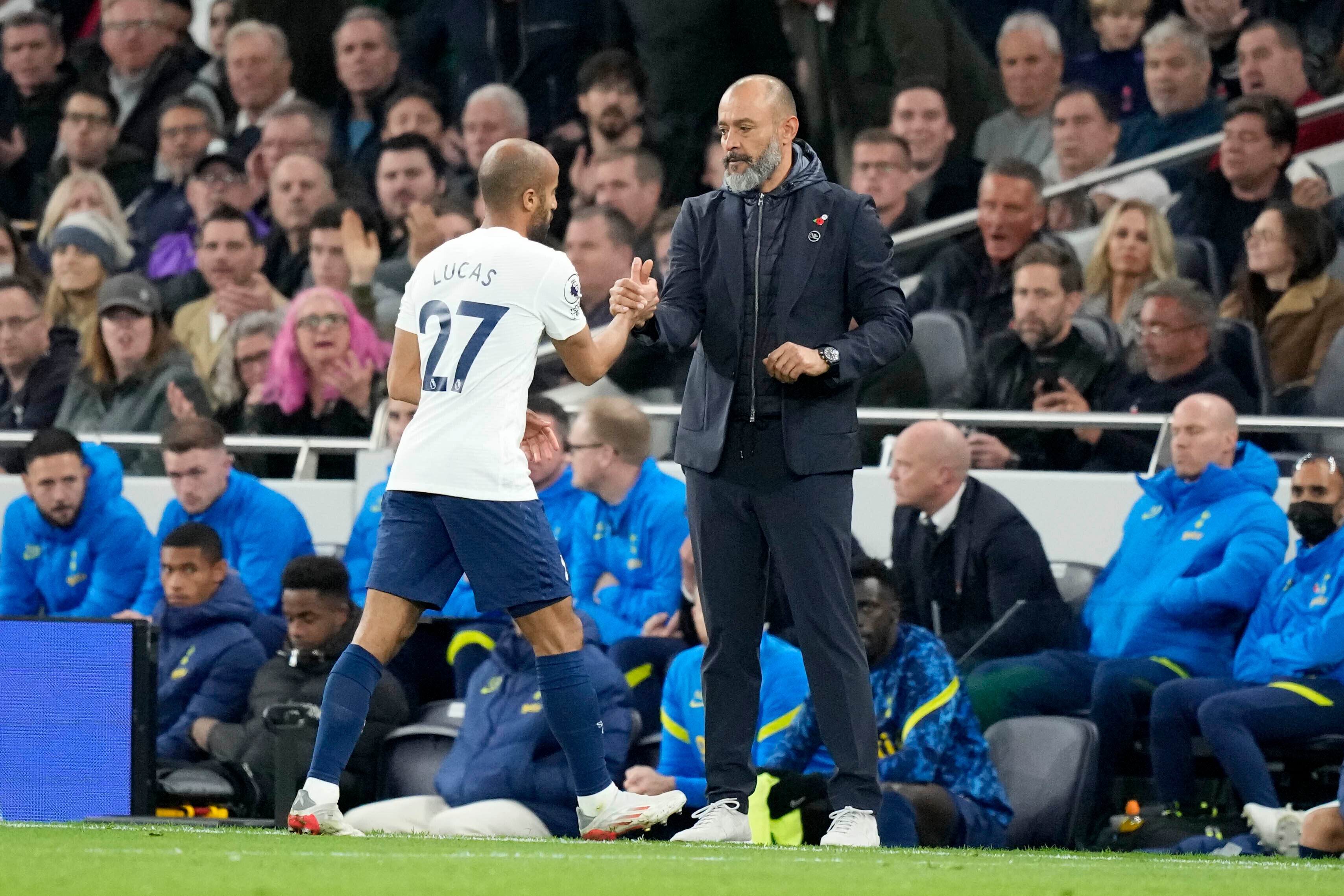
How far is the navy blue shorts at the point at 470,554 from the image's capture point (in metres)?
4.75

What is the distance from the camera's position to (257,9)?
11.0 meters

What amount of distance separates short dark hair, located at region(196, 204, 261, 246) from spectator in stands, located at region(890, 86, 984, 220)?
134 inches

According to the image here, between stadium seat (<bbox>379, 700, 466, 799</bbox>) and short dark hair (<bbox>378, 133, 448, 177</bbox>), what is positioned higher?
short dark hair (<bbox>378, 133, 448, 177</bbox>)

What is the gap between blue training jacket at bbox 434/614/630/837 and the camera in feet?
22.1

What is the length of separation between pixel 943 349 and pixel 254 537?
3.13 meters

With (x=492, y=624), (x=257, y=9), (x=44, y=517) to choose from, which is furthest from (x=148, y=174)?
(x=492, y=624)

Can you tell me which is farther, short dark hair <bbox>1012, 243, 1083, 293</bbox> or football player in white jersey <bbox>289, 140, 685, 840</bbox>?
A: short dark hair <bbox>1012, 243, 1083, 293</bbox>

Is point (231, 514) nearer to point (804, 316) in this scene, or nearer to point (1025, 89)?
point (1025, 89)

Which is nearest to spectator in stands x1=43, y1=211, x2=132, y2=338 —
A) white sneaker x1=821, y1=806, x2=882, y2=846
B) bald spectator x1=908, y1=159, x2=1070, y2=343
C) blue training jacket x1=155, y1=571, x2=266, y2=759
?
blue training jacket x1=155, y1=571, x2=266, y2=759

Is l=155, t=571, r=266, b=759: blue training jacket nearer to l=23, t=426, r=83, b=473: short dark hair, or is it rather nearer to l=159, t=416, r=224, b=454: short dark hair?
l=159, t=416, r=224, b=454: short dark hair

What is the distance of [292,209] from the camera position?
1020cm

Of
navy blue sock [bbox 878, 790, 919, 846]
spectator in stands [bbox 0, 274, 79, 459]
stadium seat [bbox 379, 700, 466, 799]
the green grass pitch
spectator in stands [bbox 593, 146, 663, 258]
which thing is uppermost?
spectator in stands [bbox 593, 146, 663, 258]

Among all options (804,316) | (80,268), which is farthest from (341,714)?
(80,268)

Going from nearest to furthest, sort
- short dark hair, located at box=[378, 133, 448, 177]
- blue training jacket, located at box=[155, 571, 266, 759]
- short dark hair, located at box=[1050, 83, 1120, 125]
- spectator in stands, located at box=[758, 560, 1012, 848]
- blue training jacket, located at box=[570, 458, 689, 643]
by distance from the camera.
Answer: spectator in stands, located at box=[758, 560, 1012, 848]
blue training jacket, located at box=[570, 458, 689, 643]
blue training jacket, located at box=[155, 571, 266, 759]
short dark hair, located at box=[1050, 83, 1120, 125]
short dark hair, located at box=[378, 133, 448, 177]
